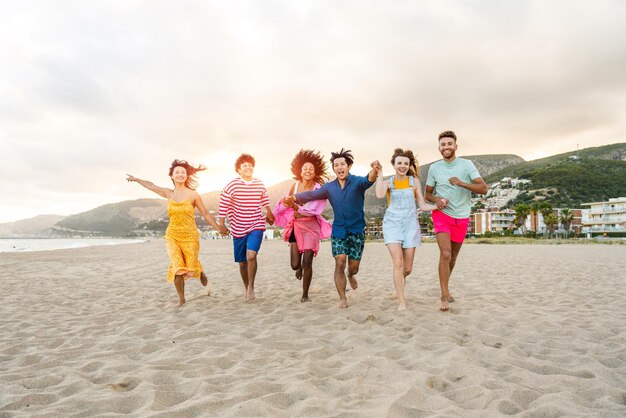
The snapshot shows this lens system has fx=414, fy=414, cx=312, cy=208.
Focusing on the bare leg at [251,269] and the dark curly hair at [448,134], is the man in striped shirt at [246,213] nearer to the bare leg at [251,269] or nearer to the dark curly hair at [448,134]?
the bare leg at [251,269]

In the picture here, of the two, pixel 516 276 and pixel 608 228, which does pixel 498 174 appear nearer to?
pixel 608 228

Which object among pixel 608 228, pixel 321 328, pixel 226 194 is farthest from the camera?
pixel 608 228

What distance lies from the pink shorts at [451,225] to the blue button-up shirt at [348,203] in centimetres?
103

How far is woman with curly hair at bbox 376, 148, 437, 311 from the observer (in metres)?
5.45

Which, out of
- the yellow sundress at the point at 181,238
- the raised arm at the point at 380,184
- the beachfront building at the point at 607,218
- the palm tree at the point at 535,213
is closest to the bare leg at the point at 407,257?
the raised arm at the point at 380,184

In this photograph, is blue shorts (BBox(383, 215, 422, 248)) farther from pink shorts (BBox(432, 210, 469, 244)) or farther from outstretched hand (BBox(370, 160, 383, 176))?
outstretched hand (BBox(370, 160, 383, 176))

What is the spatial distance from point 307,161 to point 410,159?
69.2 inches

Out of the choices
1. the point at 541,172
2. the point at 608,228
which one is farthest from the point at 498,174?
the point at 608,228

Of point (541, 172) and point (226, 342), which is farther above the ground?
point (541, 172)

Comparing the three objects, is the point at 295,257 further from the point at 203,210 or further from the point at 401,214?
the point at 401,214

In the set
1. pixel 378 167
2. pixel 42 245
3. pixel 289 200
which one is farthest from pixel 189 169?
pixel 42 245

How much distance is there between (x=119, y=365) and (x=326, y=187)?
3.47 m

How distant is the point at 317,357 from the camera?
3.52 m

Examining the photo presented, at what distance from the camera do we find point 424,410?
244cm
